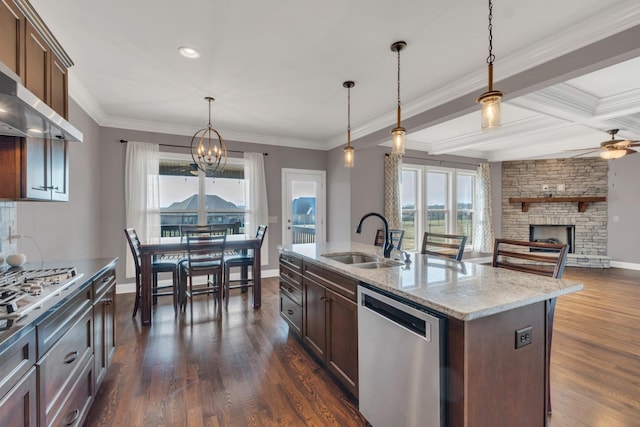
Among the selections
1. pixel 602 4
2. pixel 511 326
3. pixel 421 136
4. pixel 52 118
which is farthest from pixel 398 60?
pixel 421 136

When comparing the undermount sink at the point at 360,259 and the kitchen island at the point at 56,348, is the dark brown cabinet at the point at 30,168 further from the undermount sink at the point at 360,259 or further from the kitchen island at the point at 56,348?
the undermount sink at the point at 360,259

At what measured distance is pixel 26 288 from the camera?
1387mm

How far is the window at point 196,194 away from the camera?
4828 mm

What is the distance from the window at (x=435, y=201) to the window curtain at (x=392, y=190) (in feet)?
1.41

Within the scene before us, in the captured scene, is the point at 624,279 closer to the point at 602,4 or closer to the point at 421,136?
the point at 421,136

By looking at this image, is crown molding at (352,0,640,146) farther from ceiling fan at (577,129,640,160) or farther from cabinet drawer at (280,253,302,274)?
ceiling fan at (577,129,640,160)

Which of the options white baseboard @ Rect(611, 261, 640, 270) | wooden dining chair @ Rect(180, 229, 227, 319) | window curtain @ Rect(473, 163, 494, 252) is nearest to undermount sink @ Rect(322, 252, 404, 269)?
wooden dining chair @ Rect(180, 229, 227, 319)

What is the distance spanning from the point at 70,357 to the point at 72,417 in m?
0.33

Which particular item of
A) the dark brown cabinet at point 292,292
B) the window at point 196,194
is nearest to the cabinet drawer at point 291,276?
the dark brown cabinet at point 292,292

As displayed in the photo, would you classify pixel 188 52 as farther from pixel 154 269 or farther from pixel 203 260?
pixel 154 269

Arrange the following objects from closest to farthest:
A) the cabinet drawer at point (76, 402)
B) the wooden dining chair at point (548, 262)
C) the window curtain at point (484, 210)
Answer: the cabinet drawer at point (76, 402) < the wooden dining chair at point (548, 262) < the window curtain at point (484, 210)

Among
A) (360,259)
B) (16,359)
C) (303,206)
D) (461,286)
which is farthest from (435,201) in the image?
(16,359)

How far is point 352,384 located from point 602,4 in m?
3.06

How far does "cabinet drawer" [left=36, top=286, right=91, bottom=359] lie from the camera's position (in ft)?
3.87
